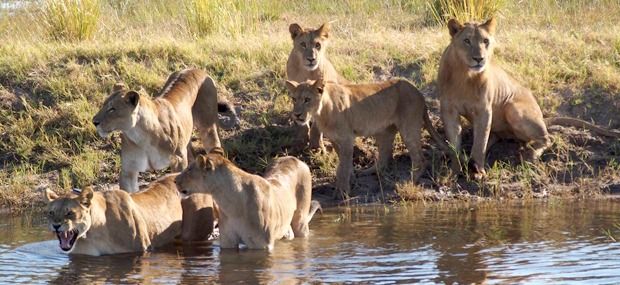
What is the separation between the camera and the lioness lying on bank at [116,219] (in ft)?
32.7

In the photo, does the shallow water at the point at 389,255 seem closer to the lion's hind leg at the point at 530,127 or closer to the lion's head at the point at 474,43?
the lion's hind leg at the point at 530,127

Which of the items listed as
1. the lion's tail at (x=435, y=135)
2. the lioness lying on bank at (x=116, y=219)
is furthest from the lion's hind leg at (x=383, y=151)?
the lioness lying on bank at (x=116, y=219)

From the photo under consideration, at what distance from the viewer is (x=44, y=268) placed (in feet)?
32.6

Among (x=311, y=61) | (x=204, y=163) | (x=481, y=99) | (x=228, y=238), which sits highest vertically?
(x=311, y=61)

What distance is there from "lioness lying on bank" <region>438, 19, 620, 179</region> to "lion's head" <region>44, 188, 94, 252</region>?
422cm

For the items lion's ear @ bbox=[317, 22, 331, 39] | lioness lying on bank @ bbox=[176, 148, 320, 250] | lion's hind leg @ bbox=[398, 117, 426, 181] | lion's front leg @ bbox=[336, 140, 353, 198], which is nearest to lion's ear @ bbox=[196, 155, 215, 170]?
lioness lying on bank @ bbox=[176, 148, 320, 250]

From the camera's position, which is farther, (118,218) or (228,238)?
(228,238)

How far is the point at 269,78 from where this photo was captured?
48.2 feet

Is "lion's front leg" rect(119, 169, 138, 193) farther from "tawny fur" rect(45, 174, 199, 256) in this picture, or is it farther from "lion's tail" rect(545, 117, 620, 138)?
"lion's tail" rect(545, 117, 620, 138)

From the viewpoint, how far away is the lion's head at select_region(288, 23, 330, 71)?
13.4 m

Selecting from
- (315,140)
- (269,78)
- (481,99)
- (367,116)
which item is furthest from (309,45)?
(481,99)

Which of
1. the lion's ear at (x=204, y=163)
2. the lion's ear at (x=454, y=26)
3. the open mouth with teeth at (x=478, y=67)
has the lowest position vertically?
the lion's ear at (x=204, y=163)

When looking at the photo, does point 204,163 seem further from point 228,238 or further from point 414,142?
point 414,142

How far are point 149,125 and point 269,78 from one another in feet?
9.96
